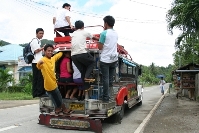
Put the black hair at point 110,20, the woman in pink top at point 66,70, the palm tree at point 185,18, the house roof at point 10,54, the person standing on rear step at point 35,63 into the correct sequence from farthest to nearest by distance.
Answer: the house roof at point 10,54 → the palm tree at point 185,18 → the woman in pink top at point 66,70 → the person standing on rear step at point 35,63 → the black hair at point 110,20

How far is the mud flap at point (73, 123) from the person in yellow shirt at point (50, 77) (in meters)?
0.27

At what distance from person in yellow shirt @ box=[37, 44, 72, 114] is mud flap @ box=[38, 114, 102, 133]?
0.88 ft

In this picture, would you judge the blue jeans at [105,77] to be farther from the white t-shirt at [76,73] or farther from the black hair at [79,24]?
the black hair at [79,24]

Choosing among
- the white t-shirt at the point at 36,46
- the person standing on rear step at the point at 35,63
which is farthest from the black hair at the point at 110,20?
the white t-shirt at the point at 36,46

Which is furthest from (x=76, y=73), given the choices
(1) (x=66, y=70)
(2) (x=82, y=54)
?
(2) (x=82, y=54)

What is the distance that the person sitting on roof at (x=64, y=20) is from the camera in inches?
328

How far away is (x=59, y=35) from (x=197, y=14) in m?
6.56

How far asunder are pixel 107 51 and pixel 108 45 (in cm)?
16

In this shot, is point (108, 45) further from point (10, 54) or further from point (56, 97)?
point (10, 54)

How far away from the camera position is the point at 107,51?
24.1 feet

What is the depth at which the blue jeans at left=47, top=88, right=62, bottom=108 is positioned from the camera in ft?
23.9

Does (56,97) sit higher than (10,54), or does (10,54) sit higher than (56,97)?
(10,54)

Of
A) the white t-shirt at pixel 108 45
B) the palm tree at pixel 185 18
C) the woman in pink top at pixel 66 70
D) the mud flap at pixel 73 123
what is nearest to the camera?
the mud flap at pixel 73 123

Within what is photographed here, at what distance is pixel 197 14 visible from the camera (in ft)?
39.2
